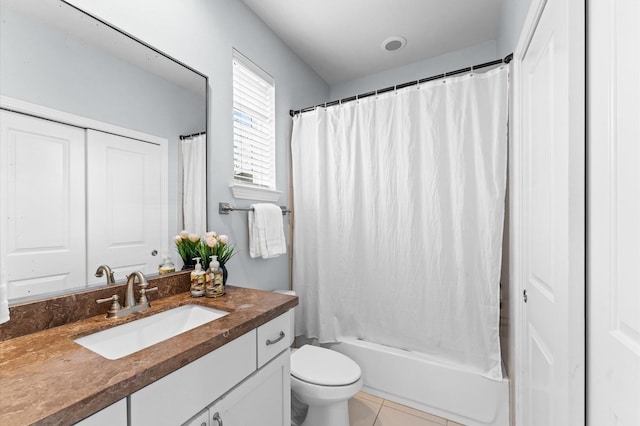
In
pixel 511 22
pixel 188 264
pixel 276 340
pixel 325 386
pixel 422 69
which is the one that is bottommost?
pixel 325 386

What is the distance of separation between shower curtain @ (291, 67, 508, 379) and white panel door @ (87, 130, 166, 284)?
3.60 feet

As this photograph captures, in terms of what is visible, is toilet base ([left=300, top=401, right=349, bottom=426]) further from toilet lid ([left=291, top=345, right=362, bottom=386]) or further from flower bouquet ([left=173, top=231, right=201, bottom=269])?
flower bouquet ([left=173, top=231, right=201, bottom=269])

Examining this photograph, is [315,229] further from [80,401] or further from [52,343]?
[80,401]

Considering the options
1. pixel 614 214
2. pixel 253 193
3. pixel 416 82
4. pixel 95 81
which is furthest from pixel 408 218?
pixel 95 81

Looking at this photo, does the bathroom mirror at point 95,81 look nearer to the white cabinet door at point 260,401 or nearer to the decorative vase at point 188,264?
the decorative vase at point 188,264

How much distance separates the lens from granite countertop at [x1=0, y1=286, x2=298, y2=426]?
1.83 ft

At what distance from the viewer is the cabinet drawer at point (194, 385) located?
2.30 feet

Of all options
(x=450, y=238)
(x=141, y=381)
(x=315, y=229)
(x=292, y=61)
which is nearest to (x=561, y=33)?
(x=450, y=238)

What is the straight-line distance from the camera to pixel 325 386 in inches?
56.1

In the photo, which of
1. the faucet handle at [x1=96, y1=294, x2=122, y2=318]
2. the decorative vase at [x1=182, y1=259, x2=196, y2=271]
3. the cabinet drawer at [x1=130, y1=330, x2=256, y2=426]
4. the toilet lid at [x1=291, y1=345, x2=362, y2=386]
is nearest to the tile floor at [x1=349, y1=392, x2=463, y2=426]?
the toilet lid at [x1=291, y1=345, x2=362, y2=386]

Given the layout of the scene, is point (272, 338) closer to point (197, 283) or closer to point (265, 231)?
point (197, 283)

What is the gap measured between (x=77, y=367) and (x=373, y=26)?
93.1 inches

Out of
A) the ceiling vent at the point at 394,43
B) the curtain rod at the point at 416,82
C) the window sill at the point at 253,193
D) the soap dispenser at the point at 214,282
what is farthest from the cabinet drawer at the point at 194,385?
the ceiling vent at the point at 394,43

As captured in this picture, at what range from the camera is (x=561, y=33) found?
0.90 metres
